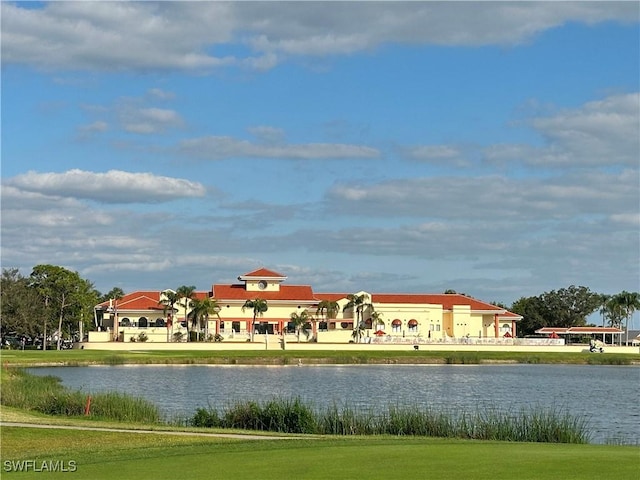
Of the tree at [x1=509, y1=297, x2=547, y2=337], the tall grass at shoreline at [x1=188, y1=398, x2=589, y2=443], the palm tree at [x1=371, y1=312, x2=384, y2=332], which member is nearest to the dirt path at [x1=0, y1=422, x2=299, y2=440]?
the tall grass at shoreline at [x1=188, y1=398, x2=589, y2=443]

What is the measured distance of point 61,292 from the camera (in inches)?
4274

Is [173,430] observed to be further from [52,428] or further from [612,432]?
[612,432]

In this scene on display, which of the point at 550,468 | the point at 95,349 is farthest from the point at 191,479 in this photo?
the point at 95,349

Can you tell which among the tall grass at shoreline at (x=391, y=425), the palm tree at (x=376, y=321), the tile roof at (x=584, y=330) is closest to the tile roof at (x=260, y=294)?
the palm tree at (x=376, y=321)

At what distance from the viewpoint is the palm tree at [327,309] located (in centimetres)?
11450

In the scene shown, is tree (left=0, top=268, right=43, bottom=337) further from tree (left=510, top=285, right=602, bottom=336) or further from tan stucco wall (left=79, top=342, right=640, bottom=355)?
tree (left=510, top=285, right=602, bottom=336)

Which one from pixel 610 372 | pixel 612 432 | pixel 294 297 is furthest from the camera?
pixel 294 297

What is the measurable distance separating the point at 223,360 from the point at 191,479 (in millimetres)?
68589

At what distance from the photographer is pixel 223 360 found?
86.2 meters

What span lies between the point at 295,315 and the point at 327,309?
153 inches

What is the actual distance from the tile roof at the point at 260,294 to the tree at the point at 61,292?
15.8 metres

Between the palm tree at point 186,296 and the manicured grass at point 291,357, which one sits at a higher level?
the palm tree at point 186,296

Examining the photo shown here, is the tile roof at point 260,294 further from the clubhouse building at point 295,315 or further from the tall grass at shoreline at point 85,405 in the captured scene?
the tall grass at shoreline at point 85,405

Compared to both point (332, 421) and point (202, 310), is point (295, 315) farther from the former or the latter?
point (332, 421)
